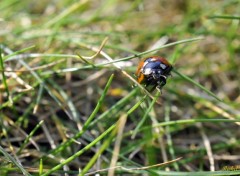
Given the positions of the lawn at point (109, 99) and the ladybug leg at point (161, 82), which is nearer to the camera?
the lawn at point (109, 99)

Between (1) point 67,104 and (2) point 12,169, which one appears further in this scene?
(1) point 67,104

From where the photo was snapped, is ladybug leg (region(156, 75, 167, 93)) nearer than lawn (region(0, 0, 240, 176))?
No

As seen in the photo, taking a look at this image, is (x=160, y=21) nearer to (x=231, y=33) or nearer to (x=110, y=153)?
(x=231, y=33)

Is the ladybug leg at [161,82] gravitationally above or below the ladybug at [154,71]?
below

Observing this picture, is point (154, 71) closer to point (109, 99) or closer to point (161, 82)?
point (161, 82)

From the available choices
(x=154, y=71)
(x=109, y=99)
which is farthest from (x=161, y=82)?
(x=109, y=99)

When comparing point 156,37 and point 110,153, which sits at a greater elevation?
point 156,37

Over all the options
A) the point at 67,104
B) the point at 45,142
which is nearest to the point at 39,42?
the point at 67,104

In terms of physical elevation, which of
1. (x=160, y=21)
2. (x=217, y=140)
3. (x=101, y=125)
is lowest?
(x=217, y=140)

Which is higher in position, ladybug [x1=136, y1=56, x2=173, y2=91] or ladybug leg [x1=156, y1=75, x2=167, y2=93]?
ladybug [x1=136, y1=56, x2=173, y2=91]
